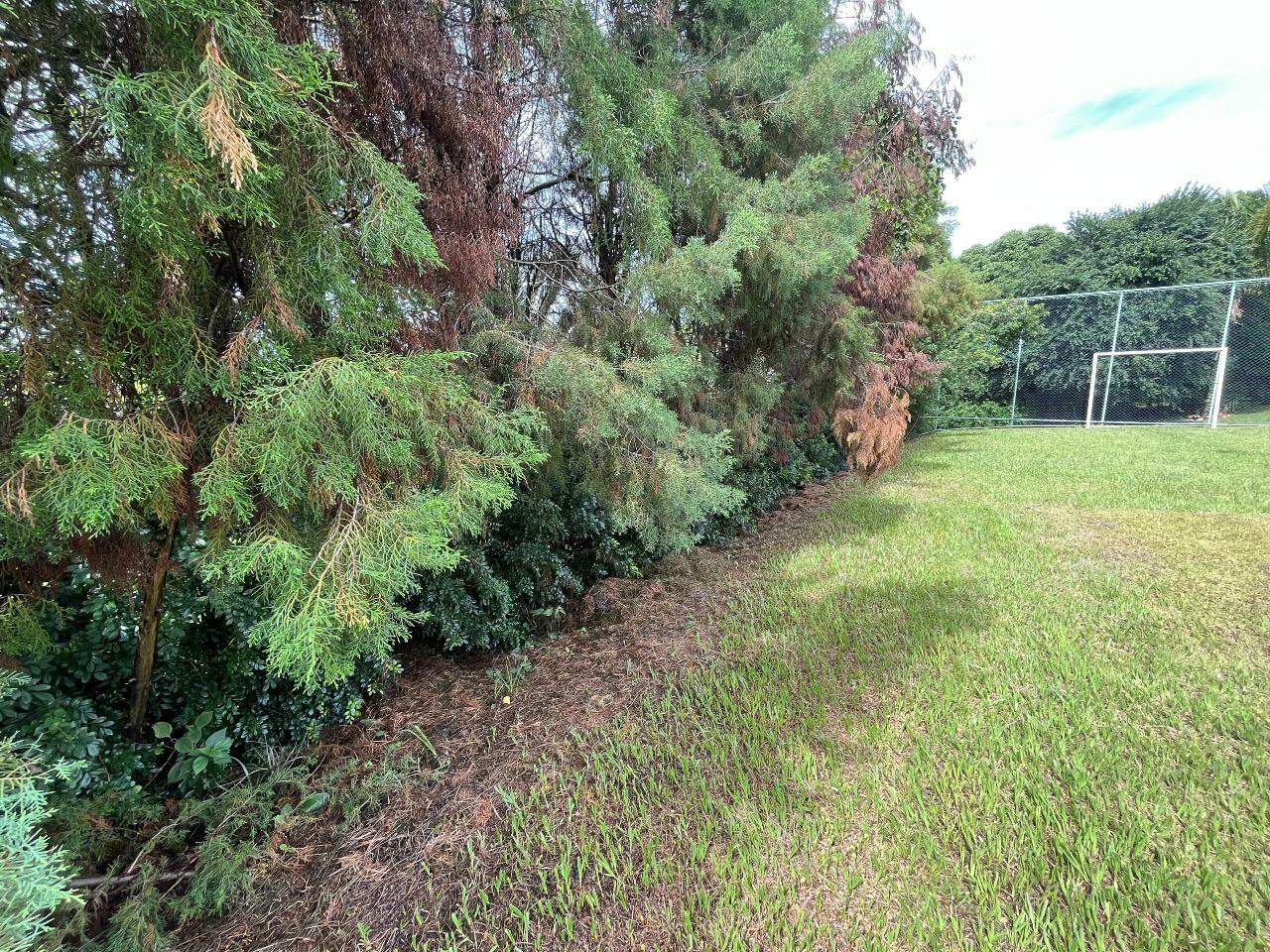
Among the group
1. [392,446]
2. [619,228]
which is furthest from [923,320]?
[392,446]

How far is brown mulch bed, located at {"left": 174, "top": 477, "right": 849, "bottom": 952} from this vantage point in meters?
1.44

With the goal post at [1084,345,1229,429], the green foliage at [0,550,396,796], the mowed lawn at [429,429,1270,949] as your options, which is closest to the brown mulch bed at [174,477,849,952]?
the mowed lawn at [429,429,1270,949]

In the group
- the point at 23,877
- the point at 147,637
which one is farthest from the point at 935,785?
the point at 147,637

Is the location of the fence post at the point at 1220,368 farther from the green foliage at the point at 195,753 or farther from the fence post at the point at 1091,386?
the green foliage at the point at 195,753

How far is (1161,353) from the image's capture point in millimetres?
11852

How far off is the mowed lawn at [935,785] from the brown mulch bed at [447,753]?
0.14 m

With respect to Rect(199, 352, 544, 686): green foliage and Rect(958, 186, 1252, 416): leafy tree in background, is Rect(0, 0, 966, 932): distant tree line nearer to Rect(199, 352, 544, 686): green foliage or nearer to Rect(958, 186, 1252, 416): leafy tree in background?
Rect(199, 352, 544, 686): green foliage

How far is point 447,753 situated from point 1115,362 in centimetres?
1703

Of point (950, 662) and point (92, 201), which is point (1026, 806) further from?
point (92, 201)

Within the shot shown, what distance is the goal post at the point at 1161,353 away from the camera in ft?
37.2

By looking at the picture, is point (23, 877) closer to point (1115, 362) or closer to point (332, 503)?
point (332, 503)

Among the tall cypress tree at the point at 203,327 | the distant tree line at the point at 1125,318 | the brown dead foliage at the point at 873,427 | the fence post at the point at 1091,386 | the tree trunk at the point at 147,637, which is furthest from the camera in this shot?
the fence post at the point at 1091,386

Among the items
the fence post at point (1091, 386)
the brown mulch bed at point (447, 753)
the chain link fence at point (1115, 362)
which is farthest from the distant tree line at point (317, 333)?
the fence post at point (1091, 386)

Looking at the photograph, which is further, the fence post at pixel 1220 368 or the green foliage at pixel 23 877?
the fence post at pixel 1220 368
